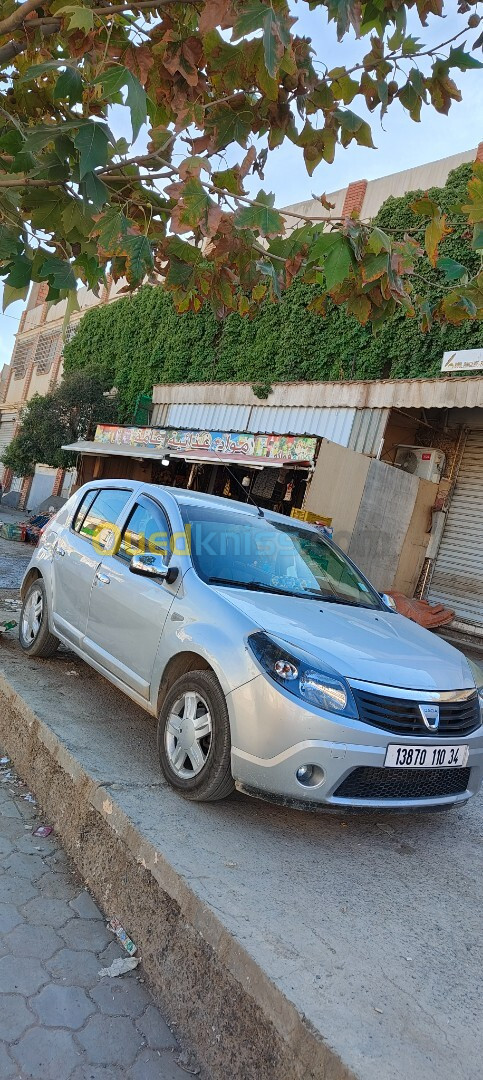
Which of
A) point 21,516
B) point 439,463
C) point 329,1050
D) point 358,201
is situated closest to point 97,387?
point 21,516

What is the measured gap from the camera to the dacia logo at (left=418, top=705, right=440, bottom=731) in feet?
10.6

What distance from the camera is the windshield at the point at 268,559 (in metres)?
4.13

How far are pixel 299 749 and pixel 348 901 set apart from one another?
2.00 ft

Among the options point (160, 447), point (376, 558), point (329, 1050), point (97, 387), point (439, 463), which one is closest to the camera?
point (329, 1050)

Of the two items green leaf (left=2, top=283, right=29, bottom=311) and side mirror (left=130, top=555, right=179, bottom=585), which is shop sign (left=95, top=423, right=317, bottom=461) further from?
side mirror (left=130, top=555, right=179, bottom=585)

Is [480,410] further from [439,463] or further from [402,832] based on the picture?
[402,832]

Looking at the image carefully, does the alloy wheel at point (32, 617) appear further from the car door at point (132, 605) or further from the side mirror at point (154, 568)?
the side mirror at point (154, 568)

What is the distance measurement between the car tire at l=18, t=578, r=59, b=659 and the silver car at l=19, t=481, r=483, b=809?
691mm

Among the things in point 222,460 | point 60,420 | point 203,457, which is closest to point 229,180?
point 222,460

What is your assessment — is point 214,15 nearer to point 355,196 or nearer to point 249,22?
point 249,22

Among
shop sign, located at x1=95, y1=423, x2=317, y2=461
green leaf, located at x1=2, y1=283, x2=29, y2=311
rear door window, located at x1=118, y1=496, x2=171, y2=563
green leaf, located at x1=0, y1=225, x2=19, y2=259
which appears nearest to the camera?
green leaf, located at x1=0, y1=225, x2=19, y2=259

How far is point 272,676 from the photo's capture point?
314 centimetres

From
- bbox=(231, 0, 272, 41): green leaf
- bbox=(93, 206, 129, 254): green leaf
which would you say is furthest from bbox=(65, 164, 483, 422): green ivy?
bbox=(231, 0, 272, 41): green leaf

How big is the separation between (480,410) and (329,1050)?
41.4ft
